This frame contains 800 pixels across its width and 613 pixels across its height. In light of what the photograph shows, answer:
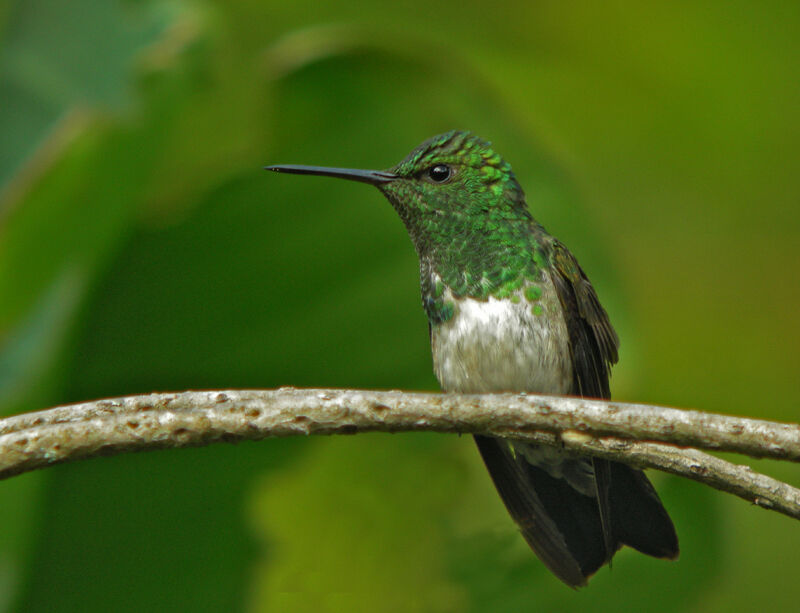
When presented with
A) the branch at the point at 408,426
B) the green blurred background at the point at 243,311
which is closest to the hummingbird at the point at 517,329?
the green blurred background at the point at 243,311

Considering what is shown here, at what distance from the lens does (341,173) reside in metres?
2.17

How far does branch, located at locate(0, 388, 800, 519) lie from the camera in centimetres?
142

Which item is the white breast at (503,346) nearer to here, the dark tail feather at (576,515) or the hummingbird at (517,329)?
the hummingbird at (517,329)

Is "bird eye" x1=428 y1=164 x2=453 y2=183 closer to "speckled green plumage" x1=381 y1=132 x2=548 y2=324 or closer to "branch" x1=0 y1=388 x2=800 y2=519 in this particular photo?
"speckled green plumage" x1=381 y1=132 x2=548 y2=324

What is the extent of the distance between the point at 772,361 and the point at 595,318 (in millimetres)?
2787

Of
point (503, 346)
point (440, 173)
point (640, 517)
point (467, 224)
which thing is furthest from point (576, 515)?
point (440, 173)

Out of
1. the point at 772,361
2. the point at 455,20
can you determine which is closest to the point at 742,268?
the point at 772,361

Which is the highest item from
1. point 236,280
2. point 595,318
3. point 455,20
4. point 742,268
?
point 455,20

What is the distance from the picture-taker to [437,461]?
2.79 metres

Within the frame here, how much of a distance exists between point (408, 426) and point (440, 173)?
1.08 m

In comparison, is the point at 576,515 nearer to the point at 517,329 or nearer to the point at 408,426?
the point at 517,329

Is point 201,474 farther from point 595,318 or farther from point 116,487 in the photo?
point 595,318

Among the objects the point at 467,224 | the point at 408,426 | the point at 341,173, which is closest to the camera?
the point at 408,426

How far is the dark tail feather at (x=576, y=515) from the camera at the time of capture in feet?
7.19
